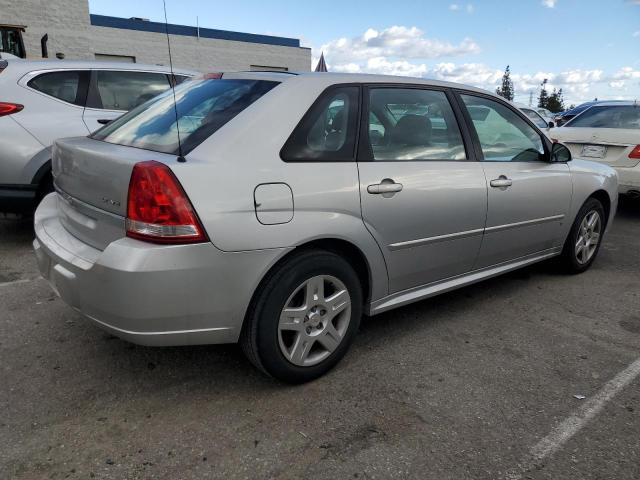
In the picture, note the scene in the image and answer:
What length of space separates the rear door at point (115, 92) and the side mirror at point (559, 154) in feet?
12.7

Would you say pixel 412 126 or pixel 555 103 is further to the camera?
pixel 555 103

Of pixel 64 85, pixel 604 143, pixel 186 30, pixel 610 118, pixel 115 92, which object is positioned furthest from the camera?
pixel 186 30

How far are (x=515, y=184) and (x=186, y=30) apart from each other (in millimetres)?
28416

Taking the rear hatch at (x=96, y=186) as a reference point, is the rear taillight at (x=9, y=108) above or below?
above

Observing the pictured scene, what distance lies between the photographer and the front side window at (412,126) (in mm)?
3088

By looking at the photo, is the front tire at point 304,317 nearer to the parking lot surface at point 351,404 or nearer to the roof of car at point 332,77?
the parking lot surface at point 351,404

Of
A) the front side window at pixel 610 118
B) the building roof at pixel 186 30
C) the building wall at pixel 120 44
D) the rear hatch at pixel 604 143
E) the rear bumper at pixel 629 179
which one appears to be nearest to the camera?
the rear bumper at pixel 629 179

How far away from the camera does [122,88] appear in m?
5.58

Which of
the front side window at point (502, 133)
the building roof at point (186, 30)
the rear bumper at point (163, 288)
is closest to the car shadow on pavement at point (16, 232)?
the rear bumper at point (163, 288)

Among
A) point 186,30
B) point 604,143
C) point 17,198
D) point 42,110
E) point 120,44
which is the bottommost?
point 17,198

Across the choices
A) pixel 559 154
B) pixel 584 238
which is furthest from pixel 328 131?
pixel 584 238

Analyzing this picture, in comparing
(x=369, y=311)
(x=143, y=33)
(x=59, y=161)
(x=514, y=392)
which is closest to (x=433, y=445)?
(x=514, y=392)

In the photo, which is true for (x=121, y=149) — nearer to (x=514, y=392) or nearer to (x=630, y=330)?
(x=514, y=392)

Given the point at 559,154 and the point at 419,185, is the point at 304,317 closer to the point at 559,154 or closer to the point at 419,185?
the point at 419,185
